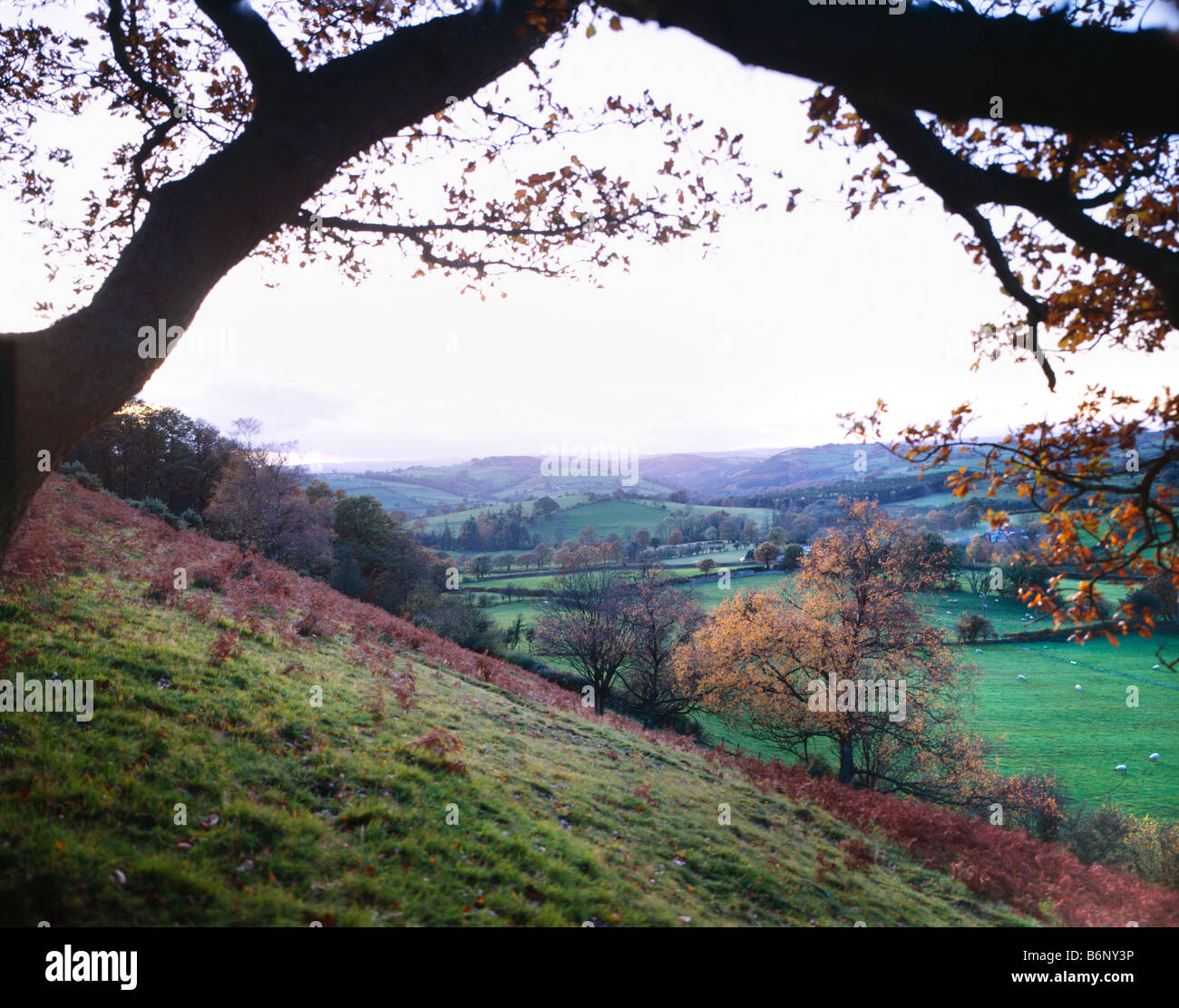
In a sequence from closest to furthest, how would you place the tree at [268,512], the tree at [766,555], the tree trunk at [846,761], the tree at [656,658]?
the tree trunk at [846,761], the tree at [656,658], the tree at [268,512], the tree at [766,555]

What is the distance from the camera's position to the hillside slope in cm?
421

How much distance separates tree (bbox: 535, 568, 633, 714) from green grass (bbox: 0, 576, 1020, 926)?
77.8 feet

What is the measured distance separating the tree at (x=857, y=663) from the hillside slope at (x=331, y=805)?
31.3 feet

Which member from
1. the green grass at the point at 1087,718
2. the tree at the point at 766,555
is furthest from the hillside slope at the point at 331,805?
the tree at the point at 766,555

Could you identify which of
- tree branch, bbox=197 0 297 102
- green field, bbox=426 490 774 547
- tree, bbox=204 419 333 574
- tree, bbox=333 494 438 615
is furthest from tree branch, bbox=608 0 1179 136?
green field, bbox=426 490 774 547

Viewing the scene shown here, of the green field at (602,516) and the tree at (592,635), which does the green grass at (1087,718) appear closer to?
the tree at (592,635)

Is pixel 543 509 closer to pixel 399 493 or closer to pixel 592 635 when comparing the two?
pixel 399 493

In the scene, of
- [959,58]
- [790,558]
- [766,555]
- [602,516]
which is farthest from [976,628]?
[602,516]

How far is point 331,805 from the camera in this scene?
19.2 feet

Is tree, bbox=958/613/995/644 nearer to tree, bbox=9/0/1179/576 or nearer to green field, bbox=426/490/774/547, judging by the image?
green field, bbox=426/490/774/547

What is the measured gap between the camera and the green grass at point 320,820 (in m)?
4.07

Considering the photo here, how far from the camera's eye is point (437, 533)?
106 m
